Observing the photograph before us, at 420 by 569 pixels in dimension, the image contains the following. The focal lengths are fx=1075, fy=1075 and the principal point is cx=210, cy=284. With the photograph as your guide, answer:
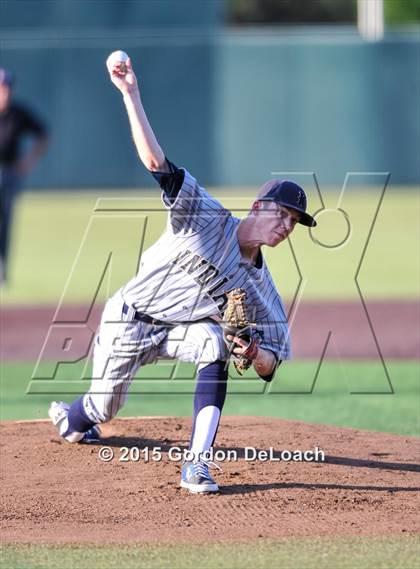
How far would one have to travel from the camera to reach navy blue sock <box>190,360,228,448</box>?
524 cm

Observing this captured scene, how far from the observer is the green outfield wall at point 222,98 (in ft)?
82.2

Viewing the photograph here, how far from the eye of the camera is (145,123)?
190 inches

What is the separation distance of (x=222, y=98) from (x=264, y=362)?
2100 cm

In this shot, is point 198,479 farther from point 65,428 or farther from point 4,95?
point 4,95

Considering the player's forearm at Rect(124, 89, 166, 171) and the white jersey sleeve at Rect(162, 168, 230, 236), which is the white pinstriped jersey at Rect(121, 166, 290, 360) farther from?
the player's forearm at Rect(124, 89, 166, 171)

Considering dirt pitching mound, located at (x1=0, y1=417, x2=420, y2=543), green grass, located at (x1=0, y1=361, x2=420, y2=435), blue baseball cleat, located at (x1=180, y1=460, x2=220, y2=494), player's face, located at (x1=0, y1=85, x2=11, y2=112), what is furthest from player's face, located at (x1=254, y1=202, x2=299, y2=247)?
player's face, located at (x1=0, y1=85, x2=11, y2=112)

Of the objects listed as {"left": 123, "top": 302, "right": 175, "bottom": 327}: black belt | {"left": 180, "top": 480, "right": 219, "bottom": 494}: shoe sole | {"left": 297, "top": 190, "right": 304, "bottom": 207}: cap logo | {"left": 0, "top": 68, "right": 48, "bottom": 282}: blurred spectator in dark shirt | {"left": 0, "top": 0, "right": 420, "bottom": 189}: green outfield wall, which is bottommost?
{"left": 0, "top": 0, "right": 420, "bottom": 189}: green outfield wall

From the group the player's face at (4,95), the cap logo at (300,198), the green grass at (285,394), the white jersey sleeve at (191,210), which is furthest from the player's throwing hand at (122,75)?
the player's face at (4,95)

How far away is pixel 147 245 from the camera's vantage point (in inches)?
623

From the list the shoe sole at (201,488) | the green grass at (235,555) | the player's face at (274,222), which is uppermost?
the player's face at (274,222)

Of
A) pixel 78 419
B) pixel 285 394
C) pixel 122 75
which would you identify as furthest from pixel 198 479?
pixel 285 394

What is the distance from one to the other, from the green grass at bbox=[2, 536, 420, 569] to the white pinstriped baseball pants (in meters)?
1.30

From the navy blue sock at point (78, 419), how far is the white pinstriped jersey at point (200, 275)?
0.75 meters

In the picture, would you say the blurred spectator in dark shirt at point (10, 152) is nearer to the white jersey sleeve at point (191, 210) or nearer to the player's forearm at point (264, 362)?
the white jersey sleeve at point (191, 210)
